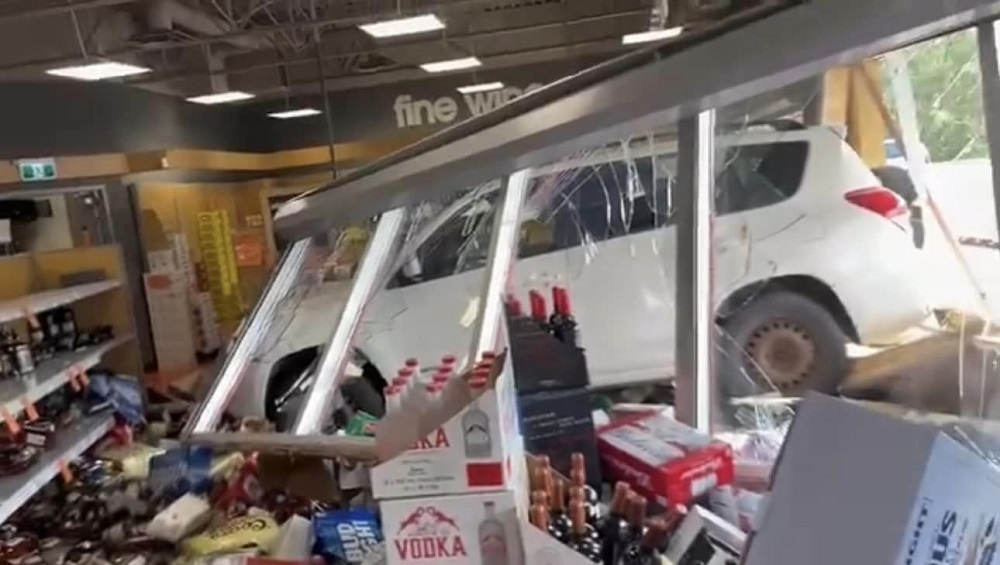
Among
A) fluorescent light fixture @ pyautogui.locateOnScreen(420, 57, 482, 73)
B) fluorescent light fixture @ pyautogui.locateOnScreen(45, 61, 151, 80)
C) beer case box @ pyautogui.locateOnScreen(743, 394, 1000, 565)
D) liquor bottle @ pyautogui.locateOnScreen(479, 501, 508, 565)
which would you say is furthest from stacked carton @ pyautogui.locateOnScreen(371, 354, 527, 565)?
fluorescent light fixture @ pyautogui.locateOnScreen(420, 57, 482, 73)

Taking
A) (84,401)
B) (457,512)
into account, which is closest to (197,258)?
(84,401)

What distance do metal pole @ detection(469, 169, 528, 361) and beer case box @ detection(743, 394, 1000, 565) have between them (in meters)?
1.19

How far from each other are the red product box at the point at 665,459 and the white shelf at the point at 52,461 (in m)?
2.89

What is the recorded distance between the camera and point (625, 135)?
1287 mm

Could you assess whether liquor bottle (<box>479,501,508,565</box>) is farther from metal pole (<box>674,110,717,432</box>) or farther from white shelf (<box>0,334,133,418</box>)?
white shelf (<box>0,334,133,418</box>)

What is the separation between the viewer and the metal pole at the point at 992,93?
113 cm

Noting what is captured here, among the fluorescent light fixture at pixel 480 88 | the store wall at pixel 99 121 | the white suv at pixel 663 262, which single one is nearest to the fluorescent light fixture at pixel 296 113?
the store wall at pixel 99 121

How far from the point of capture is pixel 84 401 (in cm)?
546

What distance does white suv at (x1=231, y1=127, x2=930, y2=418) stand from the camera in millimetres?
3449

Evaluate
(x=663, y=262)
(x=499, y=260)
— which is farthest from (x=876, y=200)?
(x=499, y=260)

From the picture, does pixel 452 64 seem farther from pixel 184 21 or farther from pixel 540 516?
pixel 540 516

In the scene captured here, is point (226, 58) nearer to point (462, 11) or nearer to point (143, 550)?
point (462, 11)

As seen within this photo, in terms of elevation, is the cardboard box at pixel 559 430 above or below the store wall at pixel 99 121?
below

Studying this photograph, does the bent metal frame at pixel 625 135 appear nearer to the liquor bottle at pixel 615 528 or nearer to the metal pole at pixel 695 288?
the metal pole at pixel 695 288
